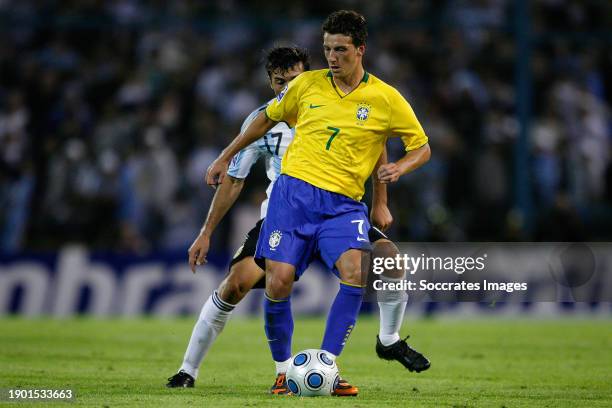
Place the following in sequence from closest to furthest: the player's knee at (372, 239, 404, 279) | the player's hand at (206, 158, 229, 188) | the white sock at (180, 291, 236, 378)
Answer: the player's hand at (206, 158, 229, 188) → the player's knee at (372, 239, 404, 279) → the white sock at (180, 291, 236, 378)

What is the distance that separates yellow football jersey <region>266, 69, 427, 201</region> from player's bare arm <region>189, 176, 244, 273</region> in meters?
0.57

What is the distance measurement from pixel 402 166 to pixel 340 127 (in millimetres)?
445

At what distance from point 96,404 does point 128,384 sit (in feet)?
3.95

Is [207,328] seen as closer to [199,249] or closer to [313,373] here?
[199,249]

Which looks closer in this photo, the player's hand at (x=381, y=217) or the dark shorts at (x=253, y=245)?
the dark shorts at (x=253, y=245)

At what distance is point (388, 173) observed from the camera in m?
6.95

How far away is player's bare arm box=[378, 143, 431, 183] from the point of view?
22.8ft

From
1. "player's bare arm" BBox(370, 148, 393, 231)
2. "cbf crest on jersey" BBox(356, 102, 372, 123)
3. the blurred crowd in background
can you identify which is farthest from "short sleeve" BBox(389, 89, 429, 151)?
the blurred crowd in background

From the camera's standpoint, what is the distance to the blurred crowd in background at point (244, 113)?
52.5ft

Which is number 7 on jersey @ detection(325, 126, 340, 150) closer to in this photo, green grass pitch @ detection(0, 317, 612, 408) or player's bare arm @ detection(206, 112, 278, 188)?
player's bare arm @ detection(206, 112, 278, 188)

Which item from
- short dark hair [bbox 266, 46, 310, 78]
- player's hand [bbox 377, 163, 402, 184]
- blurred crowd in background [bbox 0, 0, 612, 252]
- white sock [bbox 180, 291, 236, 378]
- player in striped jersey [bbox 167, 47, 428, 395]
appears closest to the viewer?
player's hand [bbox 377, 163, 402, 184]

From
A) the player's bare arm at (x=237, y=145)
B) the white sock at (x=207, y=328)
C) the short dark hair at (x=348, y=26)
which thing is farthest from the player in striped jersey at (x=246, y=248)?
the short dark hair at (x=348, y=26)

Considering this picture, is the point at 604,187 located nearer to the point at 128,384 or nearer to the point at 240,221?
the point at 240,221

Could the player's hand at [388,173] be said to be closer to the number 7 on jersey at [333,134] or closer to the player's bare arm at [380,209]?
the number 7 on jersey at [333,134]
